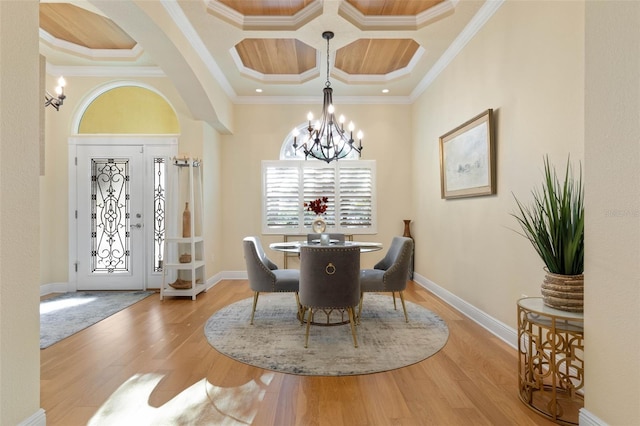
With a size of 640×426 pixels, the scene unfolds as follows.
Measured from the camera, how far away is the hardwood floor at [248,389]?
1.85 metres

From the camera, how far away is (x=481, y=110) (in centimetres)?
334

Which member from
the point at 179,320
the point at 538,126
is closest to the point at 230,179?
the point at 179,320

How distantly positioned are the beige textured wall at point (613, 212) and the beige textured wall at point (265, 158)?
4.12 m

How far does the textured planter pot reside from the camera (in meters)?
1.79

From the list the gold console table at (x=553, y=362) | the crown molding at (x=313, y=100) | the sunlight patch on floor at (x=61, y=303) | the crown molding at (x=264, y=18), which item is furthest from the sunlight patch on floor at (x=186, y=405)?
the crown molding at (x=313, y=100)

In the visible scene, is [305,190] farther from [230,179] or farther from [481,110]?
[481,110]

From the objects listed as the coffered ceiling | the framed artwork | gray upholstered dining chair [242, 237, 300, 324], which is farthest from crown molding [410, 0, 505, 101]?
gray upholstered dining chair [242, 237, 300, 324]

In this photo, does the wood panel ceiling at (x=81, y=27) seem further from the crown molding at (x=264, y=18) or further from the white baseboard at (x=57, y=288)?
the white baseboard at (x=57, y=288)

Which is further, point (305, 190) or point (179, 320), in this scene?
point (305, 190)

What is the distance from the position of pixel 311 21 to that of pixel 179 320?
3.50m

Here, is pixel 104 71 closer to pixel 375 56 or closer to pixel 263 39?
pixel 263 39

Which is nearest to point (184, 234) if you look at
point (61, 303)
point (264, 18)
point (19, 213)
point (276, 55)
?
point (61, 303)

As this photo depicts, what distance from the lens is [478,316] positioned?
11.0 ft

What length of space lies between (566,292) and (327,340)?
1.86 meters
